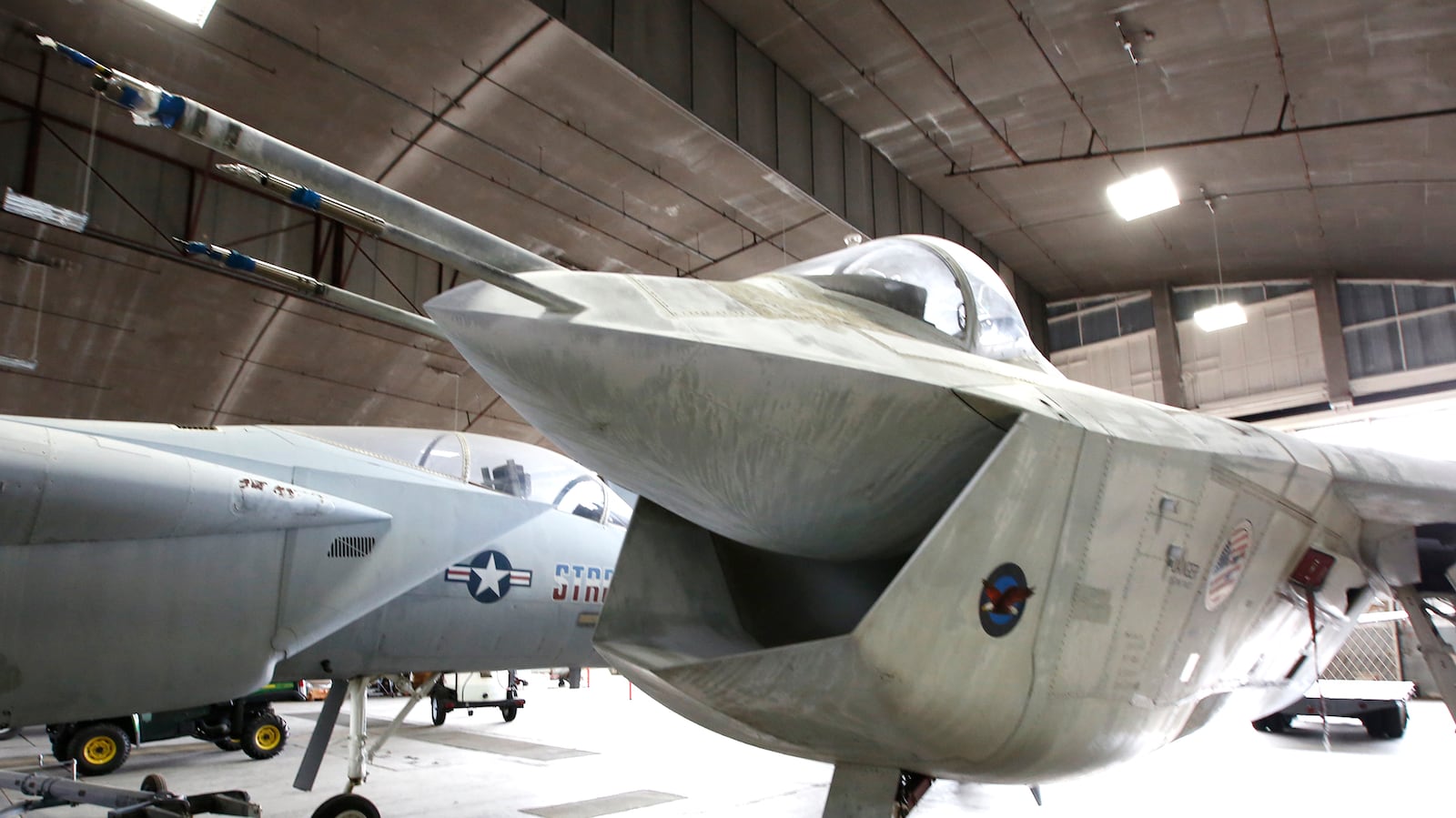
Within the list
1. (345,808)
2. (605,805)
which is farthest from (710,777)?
(345,808)

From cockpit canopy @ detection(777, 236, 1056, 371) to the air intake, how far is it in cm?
348

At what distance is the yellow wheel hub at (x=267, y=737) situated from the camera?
1071cm

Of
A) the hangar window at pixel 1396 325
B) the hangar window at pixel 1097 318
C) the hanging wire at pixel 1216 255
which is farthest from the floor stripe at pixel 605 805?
the hangar window at pixel 1396 325

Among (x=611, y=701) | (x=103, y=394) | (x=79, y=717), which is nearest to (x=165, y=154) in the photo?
(x=103, y=394)

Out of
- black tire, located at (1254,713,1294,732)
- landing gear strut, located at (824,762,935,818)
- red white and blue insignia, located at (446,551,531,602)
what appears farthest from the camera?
black tire, located at (1254,713,1294,732)

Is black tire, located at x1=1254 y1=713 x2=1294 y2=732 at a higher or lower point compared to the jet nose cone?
lower

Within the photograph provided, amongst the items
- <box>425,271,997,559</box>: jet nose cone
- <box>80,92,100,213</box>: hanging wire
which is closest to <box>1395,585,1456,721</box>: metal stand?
<box>425,271,997,559</box>: jet nose cone

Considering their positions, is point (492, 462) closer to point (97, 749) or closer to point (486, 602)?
point (486, 602)

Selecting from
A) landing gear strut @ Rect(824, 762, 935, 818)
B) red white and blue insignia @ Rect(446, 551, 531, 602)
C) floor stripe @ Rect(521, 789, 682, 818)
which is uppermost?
red white and blue insignia @ Rect(446, 551, 531, 602)

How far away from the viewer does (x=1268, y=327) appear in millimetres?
20859

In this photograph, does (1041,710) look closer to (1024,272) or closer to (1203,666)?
(1203,666)

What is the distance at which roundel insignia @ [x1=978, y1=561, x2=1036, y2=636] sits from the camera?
2455 mm

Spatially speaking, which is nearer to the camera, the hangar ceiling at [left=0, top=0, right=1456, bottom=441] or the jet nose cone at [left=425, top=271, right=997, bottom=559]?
the jet nose cone at [left=425, top=271, right=997, bottom=559]

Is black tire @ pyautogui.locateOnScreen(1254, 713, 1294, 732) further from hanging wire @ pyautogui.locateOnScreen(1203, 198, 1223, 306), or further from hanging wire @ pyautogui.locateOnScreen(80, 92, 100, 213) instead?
hanging wire @ pyautogui.locateOnScreen(80, 92, 100, 213)
